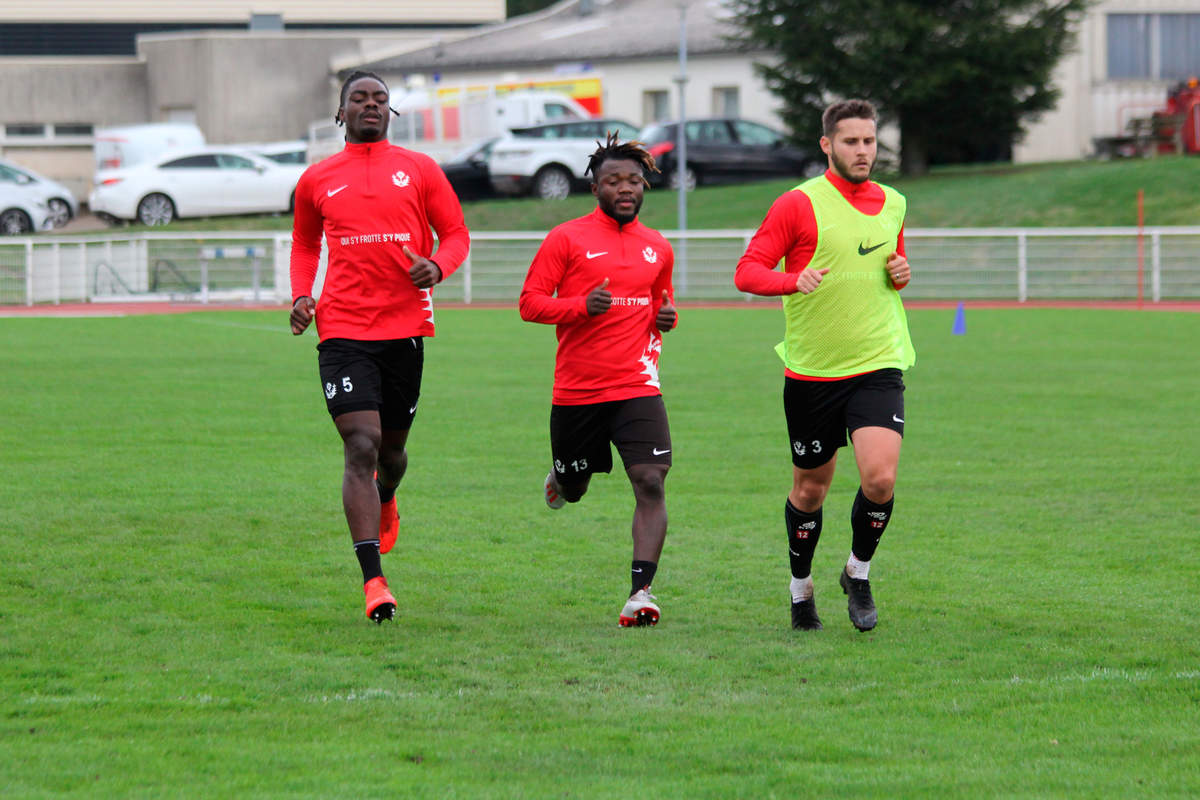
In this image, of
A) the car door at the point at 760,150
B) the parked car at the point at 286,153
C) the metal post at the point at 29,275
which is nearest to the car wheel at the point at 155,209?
the parked car at the point at 286,153

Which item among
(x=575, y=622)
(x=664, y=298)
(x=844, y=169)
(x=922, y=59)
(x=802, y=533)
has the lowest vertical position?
(x=575, y=622)

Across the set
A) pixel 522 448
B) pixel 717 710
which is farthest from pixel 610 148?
pixel 522 448

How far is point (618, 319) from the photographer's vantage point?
6.95 metres

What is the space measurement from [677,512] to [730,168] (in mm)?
31743

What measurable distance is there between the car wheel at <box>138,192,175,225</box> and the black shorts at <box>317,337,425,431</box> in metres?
32.5

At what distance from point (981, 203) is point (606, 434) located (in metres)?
30.1

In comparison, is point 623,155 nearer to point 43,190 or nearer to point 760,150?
point 760,150

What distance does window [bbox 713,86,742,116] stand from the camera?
48219 millimetres

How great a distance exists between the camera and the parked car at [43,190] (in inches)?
1486

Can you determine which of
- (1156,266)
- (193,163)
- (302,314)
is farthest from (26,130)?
(302,314)

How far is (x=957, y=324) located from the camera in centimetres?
2316

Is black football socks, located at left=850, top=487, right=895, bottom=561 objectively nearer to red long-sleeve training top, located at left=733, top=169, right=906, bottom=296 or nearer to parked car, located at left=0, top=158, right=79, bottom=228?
red long-sleeve training top, located at left=733, top=169, right=906, bottom=296

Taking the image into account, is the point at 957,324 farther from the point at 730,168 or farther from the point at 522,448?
the point at 730,168

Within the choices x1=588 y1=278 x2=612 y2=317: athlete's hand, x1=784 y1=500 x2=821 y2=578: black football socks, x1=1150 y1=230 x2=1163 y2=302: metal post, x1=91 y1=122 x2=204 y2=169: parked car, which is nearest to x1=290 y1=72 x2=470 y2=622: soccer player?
x1=588 y1=278 x2=612 y2=317: athlete's hand
